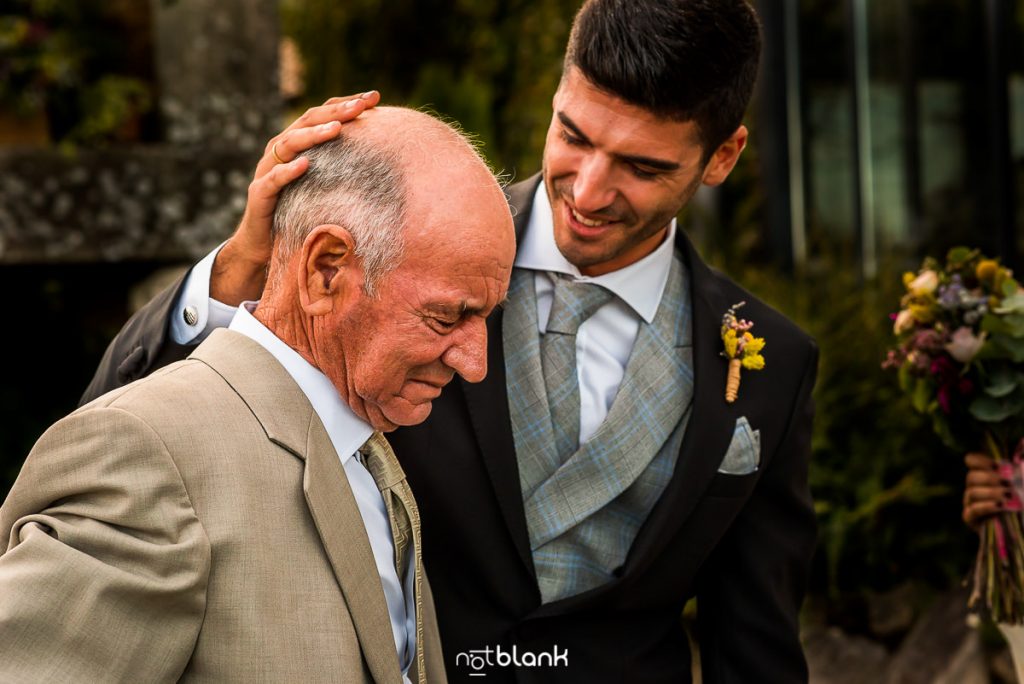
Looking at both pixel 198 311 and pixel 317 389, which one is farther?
pixel 198 311

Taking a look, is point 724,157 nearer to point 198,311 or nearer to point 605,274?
point 605,274

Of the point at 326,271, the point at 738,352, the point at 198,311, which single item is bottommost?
the point at 738,352

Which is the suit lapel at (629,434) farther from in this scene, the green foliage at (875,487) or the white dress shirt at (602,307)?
the green foliage at (875,487)

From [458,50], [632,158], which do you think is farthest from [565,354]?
[458,50]

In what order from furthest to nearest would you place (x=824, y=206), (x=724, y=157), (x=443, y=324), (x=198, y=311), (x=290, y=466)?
(x=824, y=206) < (x=724, y=157) < (x=198, y=311) < (x=443, y=324) < (x=290, y=466)

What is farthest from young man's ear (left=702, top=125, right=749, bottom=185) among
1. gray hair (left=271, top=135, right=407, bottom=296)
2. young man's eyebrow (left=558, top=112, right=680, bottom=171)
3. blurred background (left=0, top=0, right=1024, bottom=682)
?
gray hair (left=271, top=135, right=407, bottom=296)

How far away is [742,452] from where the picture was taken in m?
2.45

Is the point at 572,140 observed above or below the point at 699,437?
above

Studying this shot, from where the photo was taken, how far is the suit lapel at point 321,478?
1672mm

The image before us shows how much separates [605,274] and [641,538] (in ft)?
1.78

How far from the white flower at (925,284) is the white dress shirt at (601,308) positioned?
2.81 ft

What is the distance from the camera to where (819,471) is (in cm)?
474

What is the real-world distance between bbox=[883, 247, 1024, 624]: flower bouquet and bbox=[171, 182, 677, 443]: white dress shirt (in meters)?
0.87

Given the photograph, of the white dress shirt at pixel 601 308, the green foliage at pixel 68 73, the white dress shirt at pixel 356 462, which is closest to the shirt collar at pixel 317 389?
the white dress shirt at pixel 356 462
